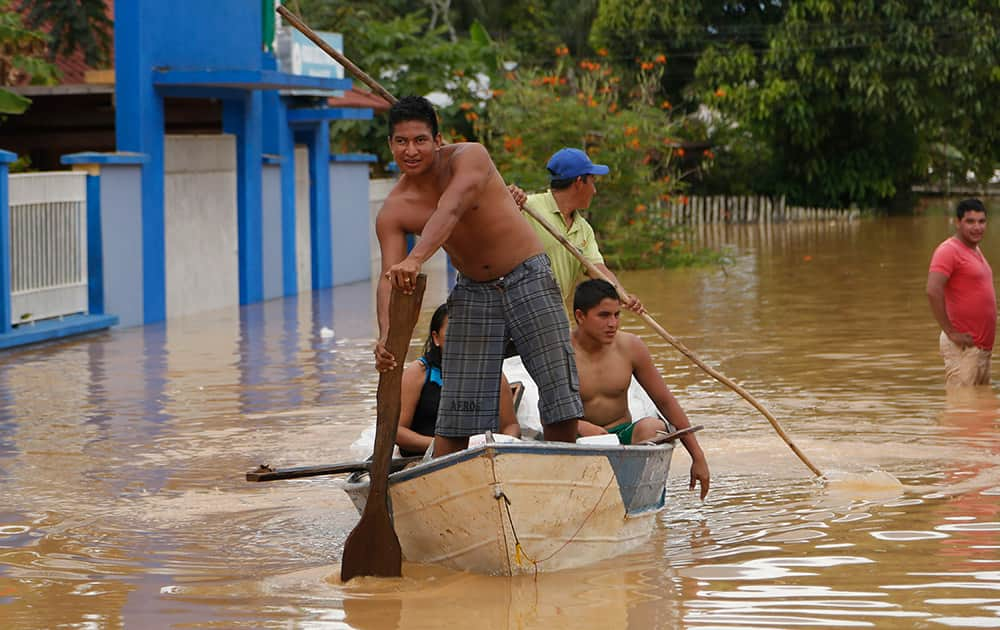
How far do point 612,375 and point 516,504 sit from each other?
5.65ft

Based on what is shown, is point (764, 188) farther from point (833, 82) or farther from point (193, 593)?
point (193, 593)

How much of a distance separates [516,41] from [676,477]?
39698 millimetres

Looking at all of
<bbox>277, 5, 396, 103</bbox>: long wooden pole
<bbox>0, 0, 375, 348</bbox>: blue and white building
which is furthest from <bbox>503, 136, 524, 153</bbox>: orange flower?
<bbox>277, 5, 396, 103</bbox>: long wooden pole

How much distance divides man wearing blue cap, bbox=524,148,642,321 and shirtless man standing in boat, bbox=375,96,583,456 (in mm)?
1796

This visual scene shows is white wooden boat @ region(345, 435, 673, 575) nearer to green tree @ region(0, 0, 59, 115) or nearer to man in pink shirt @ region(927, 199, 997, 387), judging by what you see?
man in pink shirt @ region(927, 199, 997, 387)

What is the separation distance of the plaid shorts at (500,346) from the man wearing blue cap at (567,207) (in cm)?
178

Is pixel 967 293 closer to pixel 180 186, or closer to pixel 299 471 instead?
pixel 299 471

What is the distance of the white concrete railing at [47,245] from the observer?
16.6 metres

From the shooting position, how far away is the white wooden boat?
6.46 meters

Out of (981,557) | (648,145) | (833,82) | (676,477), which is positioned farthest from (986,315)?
(833,82)

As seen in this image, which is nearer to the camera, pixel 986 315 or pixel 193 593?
pixel 193 593

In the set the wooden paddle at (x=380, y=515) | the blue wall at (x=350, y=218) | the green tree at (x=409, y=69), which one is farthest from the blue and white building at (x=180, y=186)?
the wooden paddle at (x=380, y=515)

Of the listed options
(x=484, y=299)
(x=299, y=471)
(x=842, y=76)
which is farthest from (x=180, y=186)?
(x=842, y=76)

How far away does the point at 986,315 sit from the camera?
38.5ft
